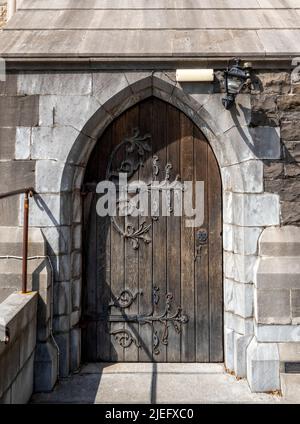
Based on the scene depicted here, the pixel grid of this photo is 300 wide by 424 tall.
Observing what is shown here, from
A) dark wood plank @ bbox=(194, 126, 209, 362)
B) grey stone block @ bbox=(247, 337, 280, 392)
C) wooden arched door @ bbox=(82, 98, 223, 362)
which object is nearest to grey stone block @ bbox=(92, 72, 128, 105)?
wooden arched door @ bbox=(82, 98, 223, 362)

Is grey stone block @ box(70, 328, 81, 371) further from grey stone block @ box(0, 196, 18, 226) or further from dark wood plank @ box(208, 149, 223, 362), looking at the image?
dark wood plank @ box(208, 149, 223, 362)

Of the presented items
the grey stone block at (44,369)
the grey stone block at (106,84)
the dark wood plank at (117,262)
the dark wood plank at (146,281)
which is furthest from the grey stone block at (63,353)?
the grey stone block at (106,84)

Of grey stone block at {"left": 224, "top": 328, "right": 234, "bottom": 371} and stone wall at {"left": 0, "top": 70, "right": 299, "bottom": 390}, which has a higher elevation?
stone wall at {"left": 0, "top": 70, "right": 299, "bottom": 390}

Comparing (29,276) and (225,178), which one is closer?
(29,276)

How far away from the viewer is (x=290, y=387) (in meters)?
2.95

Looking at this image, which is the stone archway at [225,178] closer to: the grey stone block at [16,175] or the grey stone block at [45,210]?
the grey stone block at [45,210]

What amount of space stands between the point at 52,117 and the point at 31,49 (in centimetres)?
66

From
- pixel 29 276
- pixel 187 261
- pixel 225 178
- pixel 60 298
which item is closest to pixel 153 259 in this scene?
pixel 187 261

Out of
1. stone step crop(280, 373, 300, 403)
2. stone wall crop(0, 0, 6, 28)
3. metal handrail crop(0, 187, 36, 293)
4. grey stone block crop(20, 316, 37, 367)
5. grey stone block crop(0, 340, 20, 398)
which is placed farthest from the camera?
stone wall crop(0, 0, 6, 28)

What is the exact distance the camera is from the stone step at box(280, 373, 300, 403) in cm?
291

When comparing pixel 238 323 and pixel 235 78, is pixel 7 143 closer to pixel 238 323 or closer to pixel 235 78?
pixel 235 78

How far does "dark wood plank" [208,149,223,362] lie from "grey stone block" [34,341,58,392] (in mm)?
1532

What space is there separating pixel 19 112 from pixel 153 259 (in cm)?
191

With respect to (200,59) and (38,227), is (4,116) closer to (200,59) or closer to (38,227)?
(38,227)
